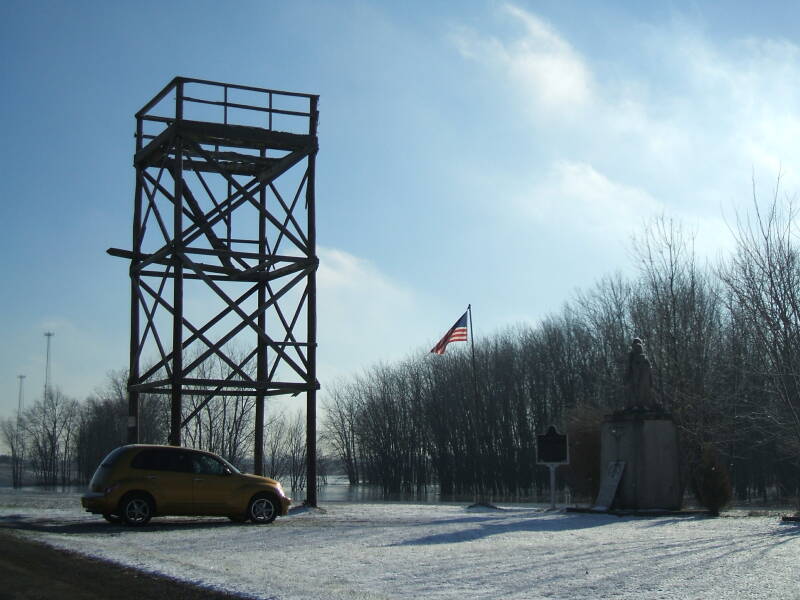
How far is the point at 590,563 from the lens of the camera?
11914 mm

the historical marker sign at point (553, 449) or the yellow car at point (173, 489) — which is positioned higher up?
the historical marker sign at point (553, 449)

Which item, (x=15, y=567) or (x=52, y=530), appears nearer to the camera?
(x=15, y=567)

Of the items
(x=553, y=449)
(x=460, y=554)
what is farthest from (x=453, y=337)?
(x=460, y=554)

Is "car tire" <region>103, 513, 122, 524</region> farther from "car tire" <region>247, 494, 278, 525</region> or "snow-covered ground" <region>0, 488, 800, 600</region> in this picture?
"car tire" <region>247, 494, 278, 525</region>

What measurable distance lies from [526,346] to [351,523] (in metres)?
57.8

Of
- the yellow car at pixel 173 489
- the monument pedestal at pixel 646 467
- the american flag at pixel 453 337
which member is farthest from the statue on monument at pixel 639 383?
the american flag at pixel 453 337

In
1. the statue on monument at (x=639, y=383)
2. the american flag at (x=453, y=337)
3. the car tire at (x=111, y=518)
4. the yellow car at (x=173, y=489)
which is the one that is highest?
the american flag at (x=453, y=337)

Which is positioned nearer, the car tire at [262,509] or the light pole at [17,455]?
the car tire at [262,509]

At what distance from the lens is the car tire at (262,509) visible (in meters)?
19.8

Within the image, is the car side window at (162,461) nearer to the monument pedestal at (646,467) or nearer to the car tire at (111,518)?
the car tire at (111,518)

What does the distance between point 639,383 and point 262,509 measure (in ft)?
32.8

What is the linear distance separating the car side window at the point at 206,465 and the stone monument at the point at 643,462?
30.0 ft

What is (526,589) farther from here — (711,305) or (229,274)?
(711,305)

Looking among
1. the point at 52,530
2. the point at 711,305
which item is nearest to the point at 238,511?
the point at 52,530
